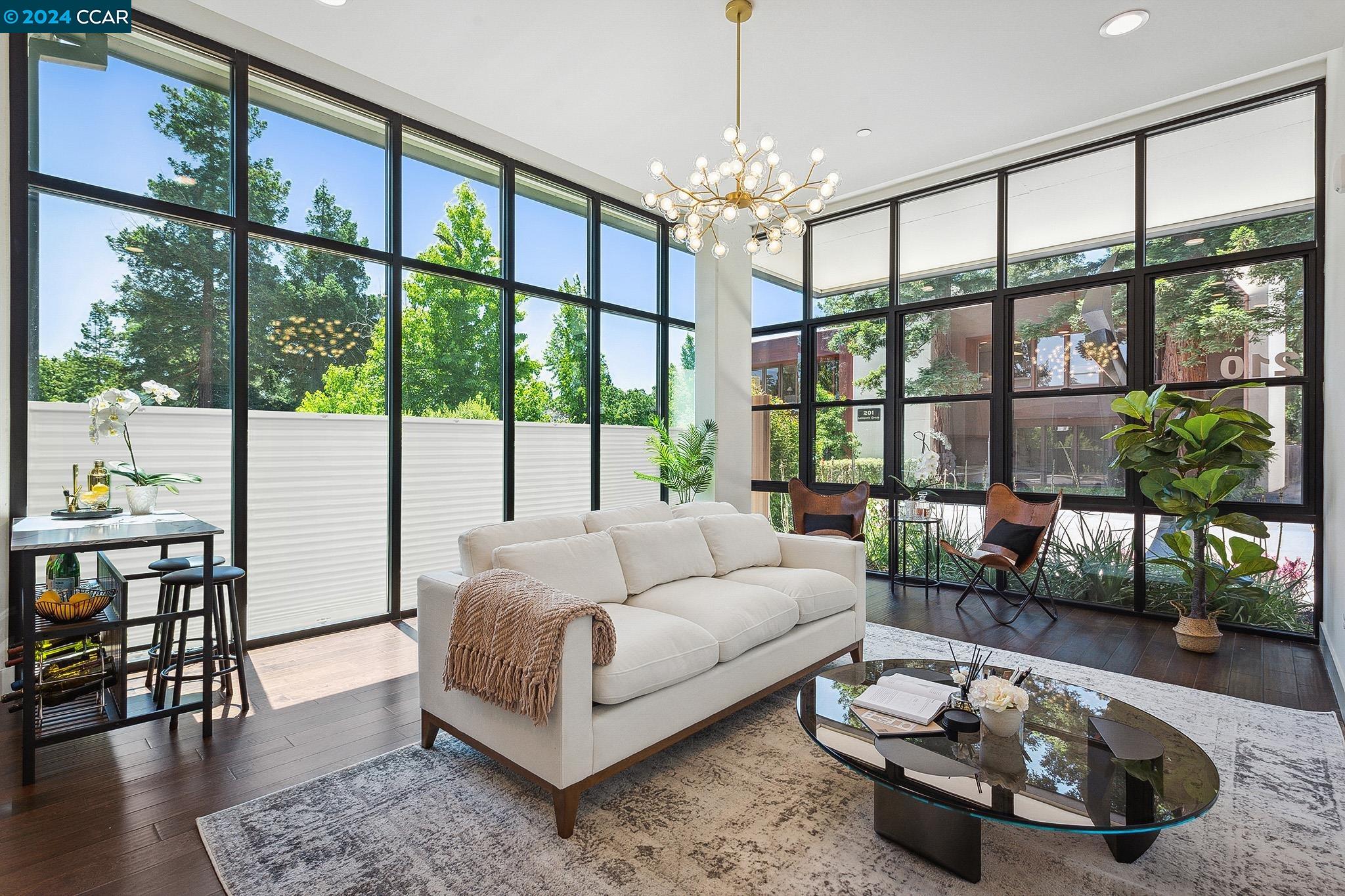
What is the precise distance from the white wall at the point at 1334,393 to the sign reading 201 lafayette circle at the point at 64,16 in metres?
5.99

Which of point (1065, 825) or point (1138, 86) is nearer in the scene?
point (1065, 825)

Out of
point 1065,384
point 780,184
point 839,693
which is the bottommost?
point 839,693

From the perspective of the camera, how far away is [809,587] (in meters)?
3.10

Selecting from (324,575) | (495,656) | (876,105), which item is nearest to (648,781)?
(495,656)

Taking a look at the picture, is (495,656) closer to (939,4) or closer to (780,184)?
(780,184)

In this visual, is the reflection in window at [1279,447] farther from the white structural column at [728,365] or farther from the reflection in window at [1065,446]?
the white structural column at [728,365]

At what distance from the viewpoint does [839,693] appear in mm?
2225

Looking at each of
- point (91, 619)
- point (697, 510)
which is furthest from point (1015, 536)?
point (91, 619)

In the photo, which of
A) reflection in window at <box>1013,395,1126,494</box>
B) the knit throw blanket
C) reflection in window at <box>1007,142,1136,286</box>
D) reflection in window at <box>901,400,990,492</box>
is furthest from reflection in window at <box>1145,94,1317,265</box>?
the knit throw blanket

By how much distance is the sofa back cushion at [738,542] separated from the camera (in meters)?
3.45

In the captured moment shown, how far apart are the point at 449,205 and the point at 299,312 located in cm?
138

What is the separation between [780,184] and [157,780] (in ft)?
11.8

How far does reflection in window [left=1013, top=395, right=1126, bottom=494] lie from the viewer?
14.9 feet

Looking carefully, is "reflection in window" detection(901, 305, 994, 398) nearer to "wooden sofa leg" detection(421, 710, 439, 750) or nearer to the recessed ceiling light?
the recessed ceiling light
